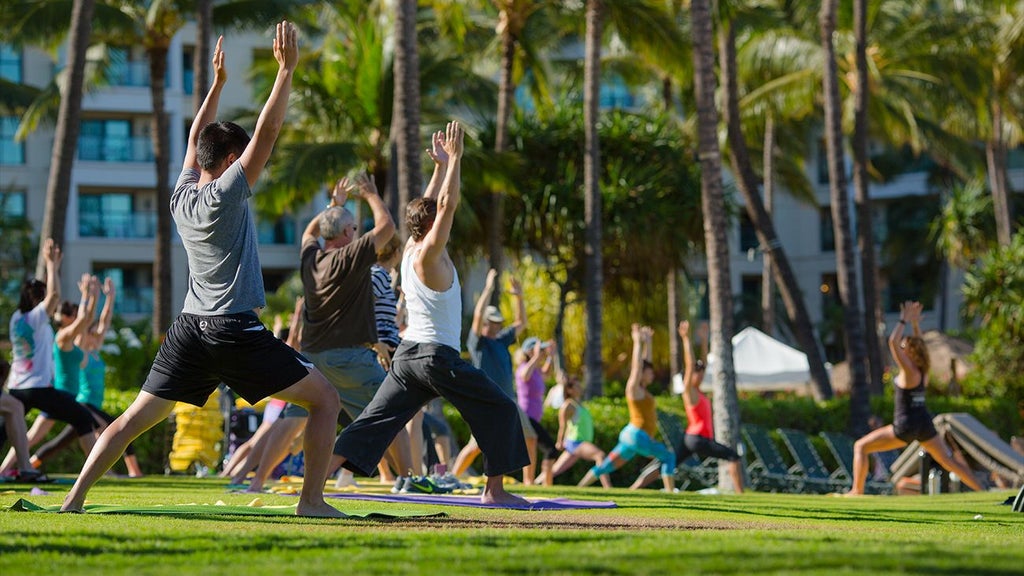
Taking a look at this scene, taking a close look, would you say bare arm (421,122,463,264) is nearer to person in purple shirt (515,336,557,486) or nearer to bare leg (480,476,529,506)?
bare leg (480,476,529,506)

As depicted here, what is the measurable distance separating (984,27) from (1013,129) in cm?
796

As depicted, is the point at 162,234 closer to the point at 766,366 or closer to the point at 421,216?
the point at 766,366

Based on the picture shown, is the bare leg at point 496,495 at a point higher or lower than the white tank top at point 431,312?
lower

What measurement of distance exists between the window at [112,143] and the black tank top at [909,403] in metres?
42.7

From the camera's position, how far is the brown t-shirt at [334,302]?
10023 mm

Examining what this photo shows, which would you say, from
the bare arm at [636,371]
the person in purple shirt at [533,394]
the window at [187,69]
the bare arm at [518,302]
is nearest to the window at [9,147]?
the window at [187,69]

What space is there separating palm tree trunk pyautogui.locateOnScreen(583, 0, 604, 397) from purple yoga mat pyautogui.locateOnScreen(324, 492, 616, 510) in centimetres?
1456

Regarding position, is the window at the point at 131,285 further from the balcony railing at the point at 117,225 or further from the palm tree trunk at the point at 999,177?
the palm tree trunk at the point at 999,177

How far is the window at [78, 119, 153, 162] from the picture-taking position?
53031 mm

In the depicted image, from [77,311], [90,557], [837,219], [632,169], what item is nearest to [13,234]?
[632,169]

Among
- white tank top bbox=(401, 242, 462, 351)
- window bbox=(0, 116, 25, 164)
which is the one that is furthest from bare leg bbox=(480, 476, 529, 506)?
window bbox=(0, 116, 25, 164)

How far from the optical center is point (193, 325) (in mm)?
7387

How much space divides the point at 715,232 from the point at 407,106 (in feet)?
15.1

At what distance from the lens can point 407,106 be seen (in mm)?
18828
